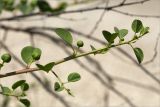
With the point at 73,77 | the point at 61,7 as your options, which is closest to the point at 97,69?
the point at 61,7

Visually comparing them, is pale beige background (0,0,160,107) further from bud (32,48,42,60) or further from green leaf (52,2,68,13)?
bud (32,48,42,60)

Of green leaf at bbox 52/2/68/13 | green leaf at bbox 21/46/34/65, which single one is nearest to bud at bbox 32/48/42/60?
green leaf at bbox 21/46/34/65

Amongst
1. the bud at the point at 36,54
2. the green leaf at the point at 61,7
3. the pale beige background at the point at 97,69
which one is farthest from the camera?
the green leaf at the point at 61,7

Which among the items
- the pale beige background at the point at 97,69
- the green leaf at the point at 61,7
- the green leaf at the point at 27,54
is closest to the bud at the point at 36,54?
the green leaf at the point at 27,54

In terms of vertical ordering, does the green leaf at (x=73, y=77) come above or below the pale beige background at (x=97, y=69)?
below

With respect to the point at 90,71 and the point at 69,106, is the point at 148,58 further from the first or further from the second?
the point at 69,106

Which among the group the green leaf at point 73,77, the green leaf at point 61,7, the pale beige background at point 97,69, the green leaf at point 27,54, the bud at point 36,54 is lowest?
the green leaf at point 73,77

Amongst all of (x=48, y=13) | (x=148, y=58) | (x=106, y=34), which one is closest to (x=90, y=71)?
(x=148, y=58)

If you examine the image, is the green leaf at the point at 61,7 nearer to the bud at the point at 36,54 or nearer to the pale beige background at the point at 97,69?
the pale beige background at the point at 97,69
